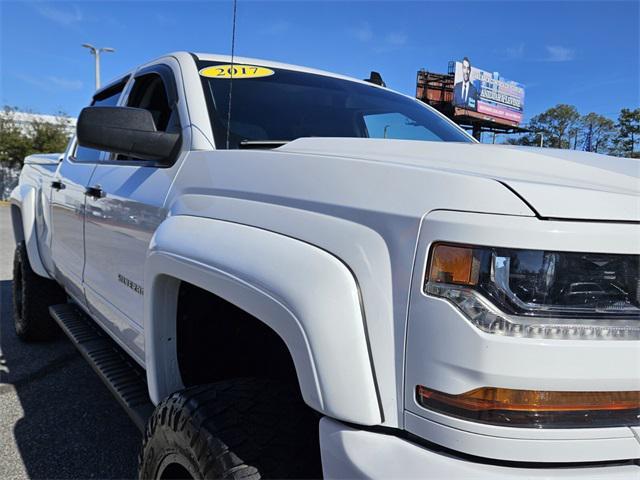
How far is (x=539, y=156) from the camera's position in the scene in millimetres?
1254

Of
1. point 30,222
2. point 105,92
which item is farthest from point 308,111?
point 30,222

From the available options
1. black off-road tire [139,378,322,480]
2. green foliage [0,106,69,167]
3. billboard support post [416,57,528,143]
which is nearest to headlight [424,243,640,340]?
black off-road tire [139,378,322,480]

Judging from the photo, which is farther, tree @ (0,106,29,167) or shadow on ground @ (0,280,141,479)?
tree @ (0,106,29,167)

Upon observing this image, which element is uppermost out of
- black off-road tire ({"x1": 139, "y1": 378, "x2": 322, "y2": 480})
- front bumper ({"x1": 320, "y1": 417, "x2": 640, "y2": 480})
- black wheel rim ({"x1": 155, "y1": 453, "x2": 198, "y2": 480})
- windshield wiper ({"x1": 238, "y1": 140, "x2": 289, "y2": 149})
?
windshield wiper ({"x1": 238, "y1": 140, "x2": 289, "y2": 149})

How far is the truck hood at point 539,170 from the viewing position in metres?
0.99

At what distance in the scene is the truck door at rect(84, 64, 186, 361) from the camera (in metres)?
2.03

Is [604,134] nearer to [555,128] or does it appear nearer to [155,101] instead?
[555,128]

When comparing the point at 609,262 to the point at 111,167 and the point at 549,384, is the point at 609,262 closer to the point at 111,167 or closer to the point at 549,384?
the point at 549,384

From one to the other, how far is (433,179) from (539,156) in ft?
1.17

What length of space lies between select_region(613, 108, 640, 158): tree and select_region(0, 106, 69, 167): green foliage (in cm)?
2943

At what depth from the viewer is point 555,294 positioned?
0.99 meters

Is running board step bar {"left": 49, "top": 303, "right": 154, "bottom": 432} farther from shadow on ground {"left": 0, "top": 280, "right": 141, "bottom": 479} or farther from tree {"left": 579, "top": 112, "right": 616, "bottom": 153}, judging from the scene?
tree {"left": 579, "top": 112, "right": 616, "bottom": 153}

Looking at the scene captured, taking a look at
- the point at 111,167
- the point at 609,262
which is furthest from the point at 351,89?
the point at 609,262

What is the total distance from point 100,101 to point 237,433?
3.35m
